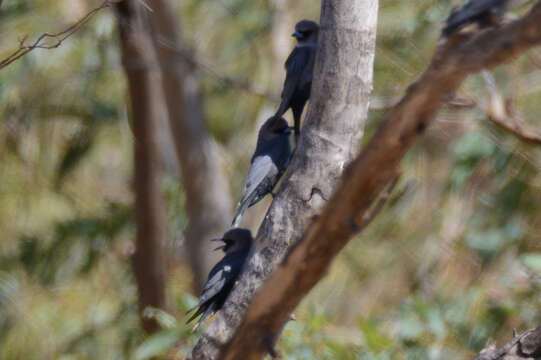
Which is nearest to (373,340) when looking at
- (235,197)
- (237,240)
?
(237,240)

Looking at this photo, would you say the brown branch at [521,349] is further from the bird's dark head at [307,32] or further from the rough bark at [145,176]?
the rough bark at [145,176]

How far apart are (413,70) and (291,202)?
3.62 metres

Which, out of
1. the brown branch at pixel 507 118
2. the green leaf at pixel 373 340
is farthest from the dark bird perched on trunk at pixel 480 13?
the brown branch at pixel 507 118

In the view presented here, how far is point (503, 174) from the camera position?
6.09m

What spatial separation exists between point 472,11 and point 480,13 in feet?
0.06

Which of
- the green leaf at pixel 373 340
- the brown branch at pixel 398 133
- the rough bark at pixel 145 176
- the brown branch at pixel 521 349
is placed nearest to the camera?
the brown branch at pixel 398 133

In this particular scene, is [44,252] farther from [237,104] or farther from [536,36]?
[536,36]

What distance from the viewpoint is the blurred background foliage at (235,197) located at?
590cm

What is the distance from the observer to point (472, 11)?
1.52 meters

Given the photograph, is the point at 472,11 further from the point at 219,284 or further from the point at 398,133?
the point at 219,284

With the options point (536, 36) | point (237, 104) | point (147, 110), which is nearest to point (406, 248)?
point (237, 104)

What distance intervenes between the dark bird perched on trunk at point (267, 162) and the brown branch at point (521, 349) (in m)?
0.89

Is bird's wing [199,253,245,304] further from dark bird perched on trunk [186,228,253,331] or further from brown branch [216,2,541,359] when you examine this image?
brown branch [216,2,541,359]

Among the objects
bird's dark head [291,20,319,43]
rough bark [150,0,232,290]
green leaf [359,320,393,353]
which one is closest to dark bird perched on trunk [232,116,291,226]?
bird's dark head [291,20,319,43]
